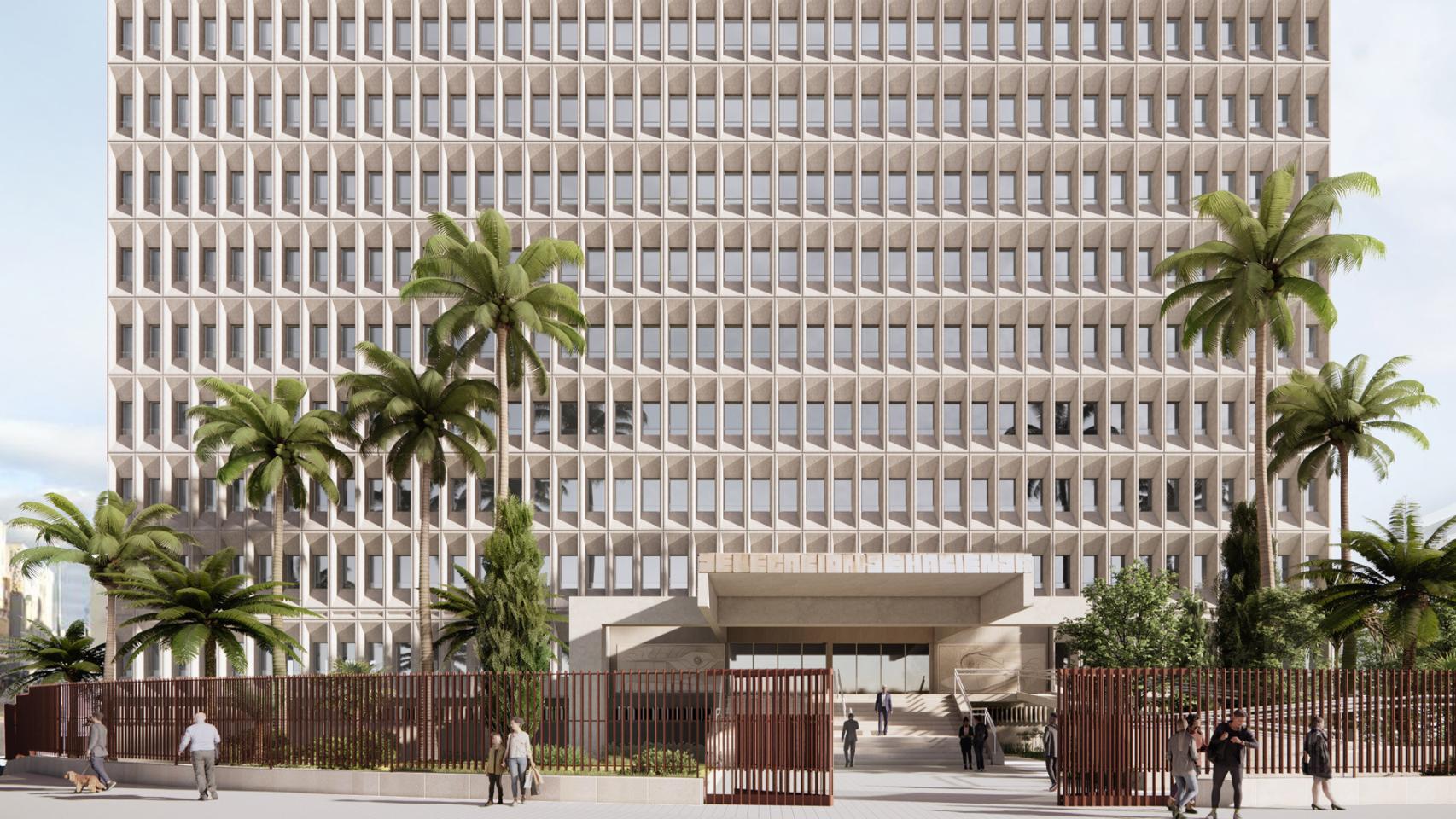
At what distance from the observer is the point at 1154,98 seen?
62.8 metres

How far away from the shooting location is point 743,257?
62.7 meters

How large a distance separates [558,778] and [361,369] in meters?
38.1

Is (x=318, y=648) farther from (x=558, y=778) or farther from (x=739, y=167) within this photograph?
(x=558, y=778)

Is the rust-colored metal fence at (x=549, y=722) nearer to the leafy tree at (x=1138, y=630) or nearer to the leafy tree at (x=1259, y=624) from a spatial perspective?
the leafy tree at (x=1138, y=630)

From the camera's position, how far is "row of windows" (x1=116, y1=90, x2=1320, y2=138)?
205 ft

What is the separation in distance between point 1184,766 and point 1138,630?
20.8 metres

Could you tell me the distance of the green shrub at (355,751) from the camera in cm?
2948

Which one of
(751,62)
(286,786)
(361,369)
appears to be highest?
(751,62)

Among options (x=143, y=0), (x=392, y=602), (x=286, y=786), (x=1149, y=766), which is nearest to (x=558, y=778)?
(x=286, y=786)

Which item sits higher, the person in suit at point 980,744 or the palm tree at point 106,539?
the palm tree at point 106,539

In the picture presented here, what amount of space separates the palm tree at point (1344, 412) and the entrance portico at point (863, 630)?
11422mm

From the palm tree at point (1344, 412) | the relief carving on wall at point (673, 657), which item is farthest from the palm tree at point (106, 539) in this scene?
the palm tree at point (1344, 412)

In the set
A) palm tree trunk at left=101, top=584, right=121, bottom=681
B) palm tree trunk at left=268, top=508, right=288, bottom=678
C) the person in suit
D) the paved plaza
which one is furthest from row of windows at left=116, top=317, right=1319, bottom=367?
the paved plaza

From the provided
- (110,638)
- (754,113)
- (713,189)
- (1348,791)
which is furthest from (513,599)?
(754,113)
